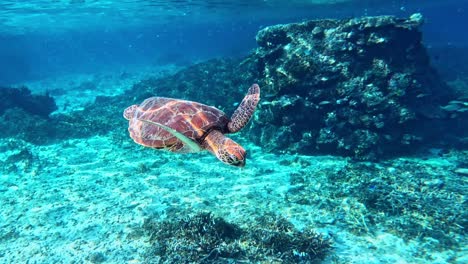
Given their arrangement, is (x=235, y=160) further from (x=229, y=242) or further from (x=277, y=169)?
(x=277, y=169)

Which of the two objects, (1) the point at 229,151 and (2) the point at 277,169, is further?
(2) the point at 277,169

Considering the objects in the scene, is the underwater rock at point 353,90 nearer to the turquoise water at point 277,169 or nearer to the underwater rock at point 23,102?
the turquoise water at point 277,169

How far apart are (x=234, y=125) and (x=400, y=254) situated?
4866 mm

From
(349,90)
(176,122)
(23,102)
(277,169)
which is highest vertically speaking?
(176,122)

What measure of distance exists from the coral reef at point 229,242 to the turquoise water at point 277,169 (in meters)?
0.03

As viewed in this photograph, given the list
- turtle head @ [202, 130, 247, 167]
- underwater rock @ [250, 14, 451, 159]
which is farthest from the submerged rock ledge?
turtle head @ [202, 130, 247, 167]

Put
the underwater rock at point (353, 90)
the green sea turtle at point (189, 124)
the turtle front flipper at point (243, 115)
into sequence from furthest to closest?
the underwater rock at point (353, 90)
the turtle front flipper at point (243, 115)
the green sea turtle at point (189, 124)

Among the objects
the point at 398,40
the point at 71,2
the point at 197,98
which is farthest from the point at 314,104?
the point at 71,2

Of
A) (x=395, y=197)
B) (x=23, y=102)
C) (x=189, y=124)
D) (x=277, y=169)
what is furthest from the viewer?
(x=23, y=102)

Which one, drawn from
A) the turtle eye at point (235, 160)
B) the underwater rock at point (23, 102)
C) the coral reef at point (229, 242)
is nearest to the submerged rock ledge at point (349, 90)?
the coral reef at point (229, 242)

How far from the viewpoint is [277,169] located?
1181 centimetres

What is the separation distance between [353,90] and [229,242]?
8.29 meters

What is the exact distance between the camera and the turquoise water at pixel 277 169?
7.06m

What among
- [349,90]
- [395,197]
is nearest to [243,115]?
[395,197]
